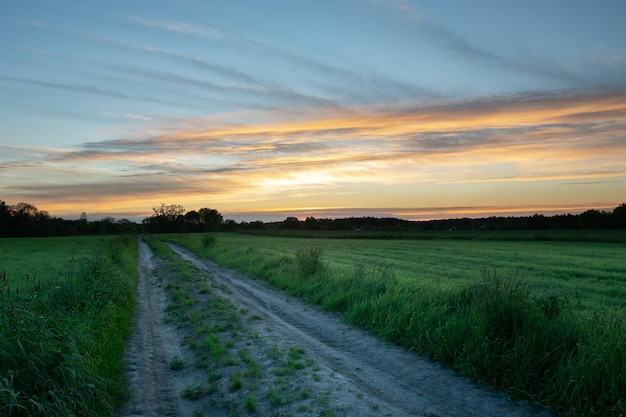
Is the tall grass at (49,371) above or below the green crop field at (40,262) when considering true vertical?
above

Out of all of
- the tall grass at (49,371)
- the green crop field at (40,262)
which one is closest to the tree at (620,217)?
the green crop field at (40,262)

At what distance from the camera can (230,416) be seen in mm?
6047

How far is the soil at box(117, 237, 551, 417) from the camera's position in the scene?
20.5 feet

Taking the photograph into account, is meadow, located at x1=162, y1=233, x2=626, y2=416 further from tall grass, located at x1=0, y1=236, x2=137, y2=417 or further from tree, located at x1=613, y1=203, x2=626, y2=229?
tree, located at x1=613, y1=203, x2=626, y2=229

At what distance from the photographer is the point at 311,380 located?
7078mm

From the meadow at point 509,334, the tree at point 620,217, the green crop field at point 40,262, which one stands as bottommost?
the green crop field at point 40,262

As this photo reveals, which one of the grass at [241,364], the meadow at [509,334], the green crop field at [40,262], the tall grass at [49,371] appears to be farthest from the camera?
the green crop field at [40,262]

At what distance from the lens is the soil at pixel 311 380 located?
6246 millimetres

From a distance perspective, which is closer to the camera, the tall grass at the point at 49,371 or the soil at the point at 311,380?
the tall grass at the point at 49,371

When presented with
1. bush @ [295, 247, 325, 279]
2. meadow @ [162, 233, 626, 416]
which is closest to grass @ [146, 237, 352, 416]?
meadow @ [162, 233, 626, 416]

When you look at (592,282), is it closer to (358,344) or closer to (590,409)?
(358,344)

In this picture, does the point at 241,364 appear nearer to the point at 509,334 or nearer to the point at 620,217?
the point at 509,334

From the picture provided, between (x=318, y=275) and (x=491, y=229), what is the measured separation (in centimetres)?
8994

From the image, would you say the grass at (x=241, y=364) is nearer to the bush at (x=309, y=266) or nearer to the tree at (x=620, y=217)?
the bush at (x=309, y=266)
